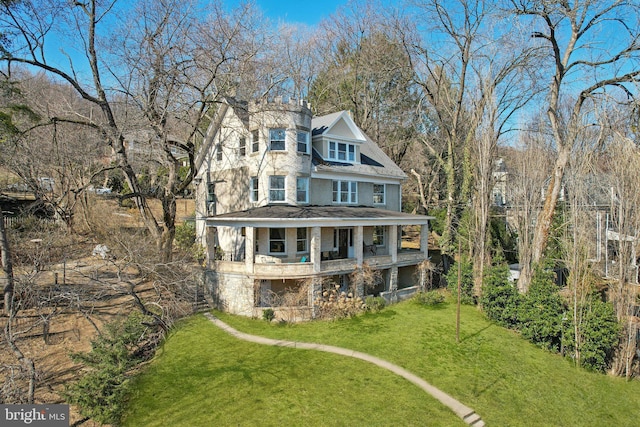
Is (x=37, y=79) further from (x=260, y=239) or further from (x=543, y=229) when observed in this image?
(x=543, y=229)

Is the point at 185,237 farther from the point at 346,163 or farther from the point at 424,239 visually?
the point at 424,239

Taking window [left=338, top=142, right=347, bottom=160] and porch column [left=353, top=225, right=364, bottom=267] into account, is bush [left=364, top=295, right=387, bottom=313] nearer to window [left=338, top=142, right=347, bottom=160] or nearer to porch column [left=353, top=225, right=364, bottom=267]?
porch column [left=353, top=225, right=364, bottom=267]

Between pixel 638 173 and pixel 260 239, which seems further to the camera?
pixel 260 239

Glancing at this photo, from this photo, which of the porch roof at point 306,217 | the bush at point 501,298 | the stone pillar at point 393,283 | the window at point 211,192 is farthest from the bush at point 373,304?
the window at point 211,192

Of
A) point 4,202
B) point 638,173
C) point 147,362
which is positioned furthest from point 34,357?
point 638,173

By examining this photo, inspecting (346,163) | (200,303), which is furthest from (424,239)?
(200,303)

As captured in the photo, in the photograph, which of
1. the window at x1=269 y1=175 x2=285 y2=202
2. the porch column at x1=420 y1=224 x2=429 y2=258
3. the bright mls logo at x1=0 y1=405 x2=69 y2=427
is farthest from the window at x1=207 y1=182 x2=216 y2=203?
the bright mls logo at x1=0 y1=405 x2=69 y2=427
